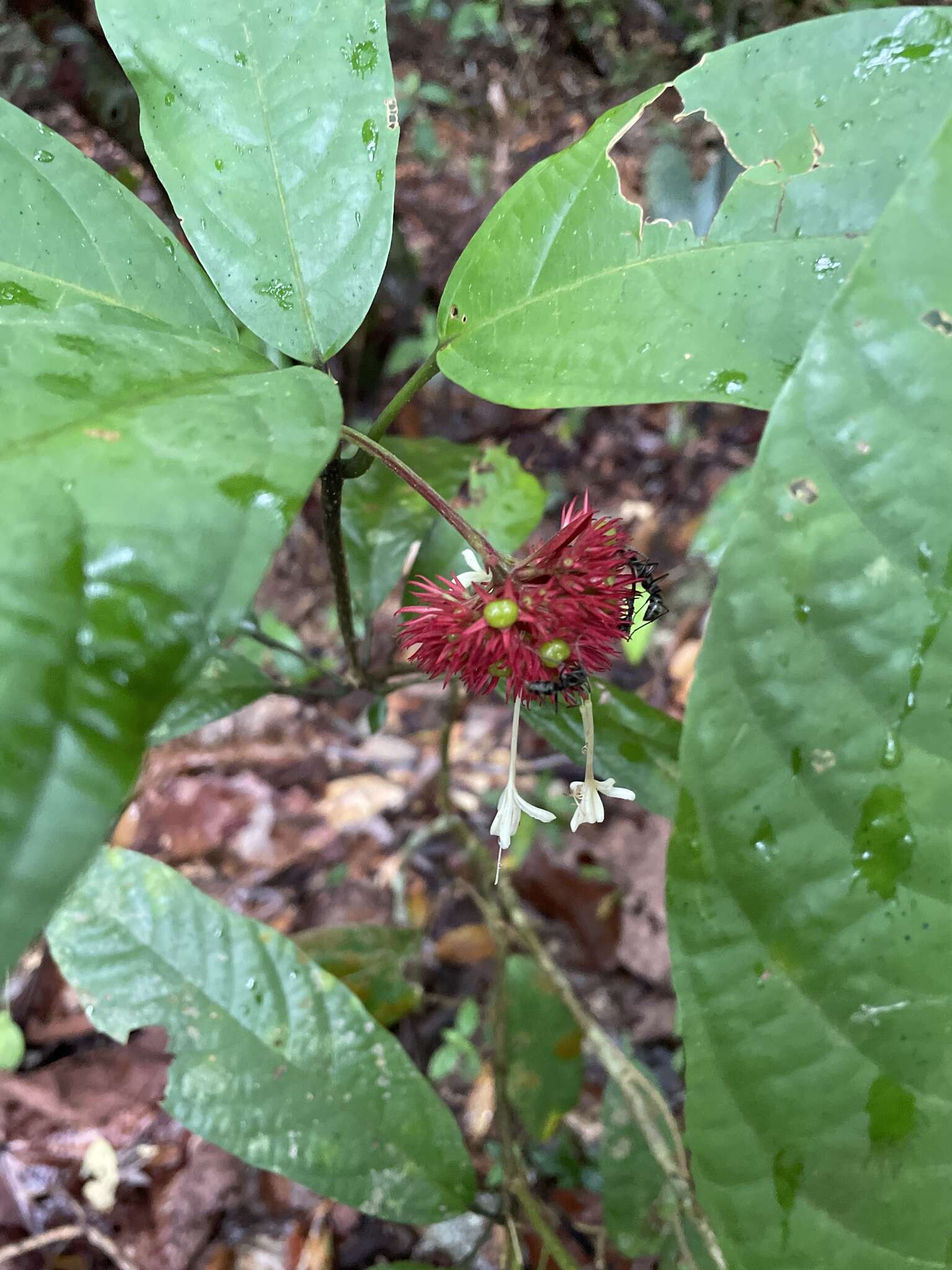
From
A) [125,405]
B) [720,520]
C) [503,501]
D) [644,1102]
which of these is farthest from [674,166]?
[644,1102]

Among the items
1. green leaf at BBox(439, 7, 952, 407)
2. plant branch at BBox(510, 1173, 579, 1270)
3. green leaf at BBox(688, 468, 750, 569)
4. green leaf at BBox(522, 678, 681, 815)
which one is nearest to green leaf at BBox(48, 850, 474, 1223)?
plant branch at BBox(510, 1173, 579, 1270)

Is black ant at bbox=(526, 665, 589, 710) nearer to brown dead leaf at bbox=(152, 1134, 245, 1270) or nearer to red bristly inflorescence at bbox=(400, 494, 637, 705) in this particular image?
red bristly inflorescence at bbox=(400, 494, 637, 705)

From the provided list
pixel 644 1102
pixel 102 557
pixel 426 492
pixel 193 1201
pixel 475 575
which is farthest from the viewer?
pixel 193 1201

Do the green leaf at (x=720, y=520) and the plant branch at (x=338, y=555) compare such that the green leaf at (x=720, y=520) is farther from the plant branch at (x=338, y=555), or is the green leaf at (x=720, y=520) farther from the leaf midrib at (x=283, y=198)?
the leaf midrib at (x=283, y=198)

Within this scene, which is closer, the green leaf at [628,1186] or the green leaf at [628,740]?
the green leaf at [628,740]

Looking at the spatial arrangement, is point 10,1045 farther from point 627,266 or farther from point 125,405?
point 627,266

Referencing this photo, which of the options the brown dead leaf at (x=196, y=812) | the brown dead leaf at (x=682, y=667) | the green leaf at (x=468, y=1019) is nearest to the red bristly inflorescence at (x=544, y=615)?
the green leaf at (x=468, y=1019)

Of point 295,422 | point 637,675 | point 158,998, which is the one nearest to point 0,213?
point 295,422
